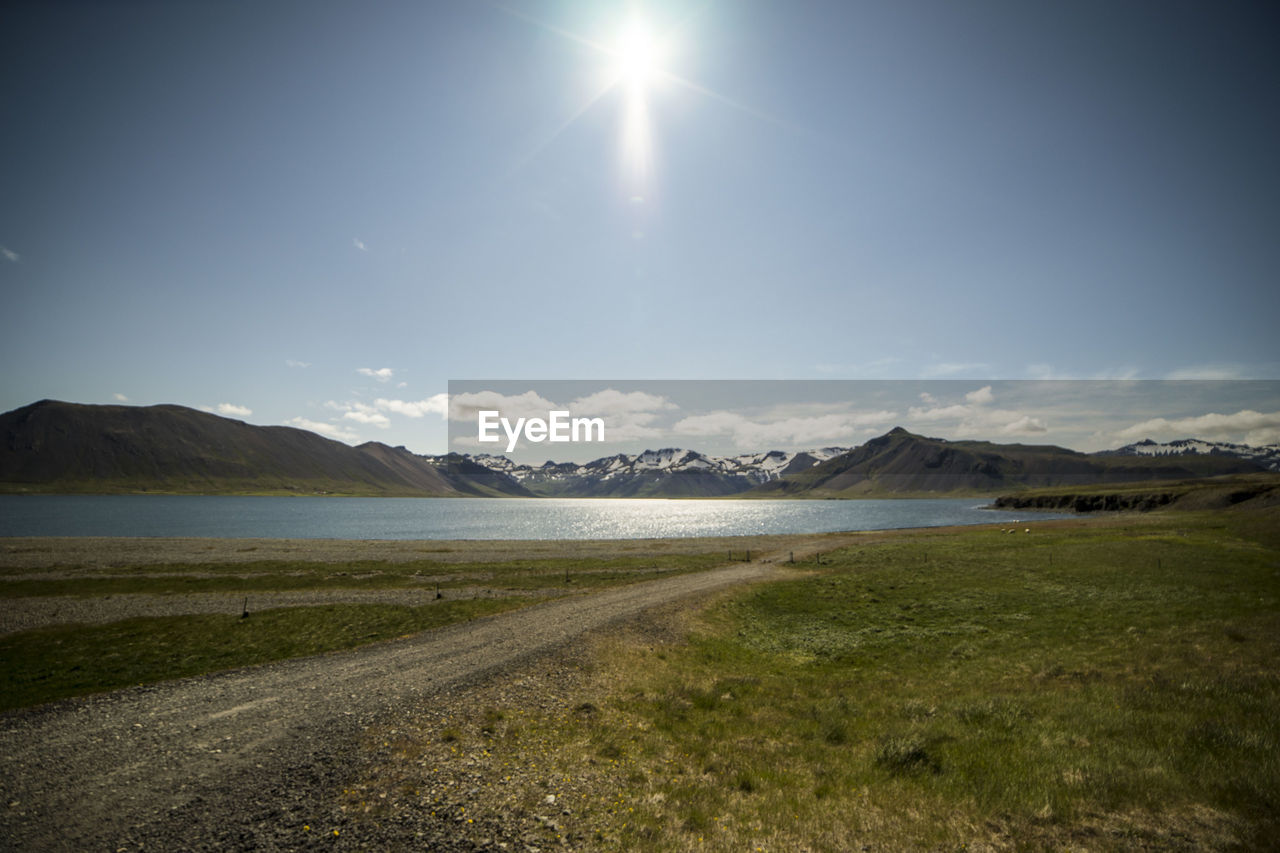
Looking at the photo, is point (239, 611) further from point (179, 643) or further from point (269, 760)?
point (269, 760)

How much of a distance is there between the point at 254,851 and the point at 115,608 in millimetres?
41129

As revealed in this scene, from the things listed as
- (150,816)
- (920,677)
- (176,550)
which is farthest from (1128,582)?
(176,550)

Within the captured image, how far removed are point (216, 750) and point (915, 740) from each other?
1993 cm

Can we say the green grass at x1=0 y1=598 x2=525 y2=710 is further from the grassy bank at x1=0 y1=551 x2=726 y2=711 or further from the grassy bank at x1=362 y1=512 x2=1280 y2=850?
the grassy bank at x1=362 y1=512 x2=1280 y2=850

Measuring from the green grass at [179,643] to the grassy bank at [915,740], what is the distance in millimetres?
15709

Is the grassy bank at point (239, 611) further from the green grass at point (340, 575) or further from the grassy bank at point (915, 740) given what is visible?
the grassy bank at point (915, 740)

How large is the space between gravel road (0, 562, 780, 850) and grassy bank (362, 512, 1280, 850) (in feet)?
7.01

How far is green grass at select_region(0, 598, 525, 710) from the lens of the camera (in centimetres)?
2139

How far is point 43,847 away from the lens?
397 inches

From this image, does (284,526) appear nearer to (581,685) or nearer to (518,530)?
(518,530)

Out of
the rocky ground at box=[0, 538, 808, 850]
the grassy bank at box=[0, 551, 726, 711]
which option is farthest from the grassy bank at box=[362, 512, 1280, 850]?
the grassy bank at box=[0, 551, 726, 711]

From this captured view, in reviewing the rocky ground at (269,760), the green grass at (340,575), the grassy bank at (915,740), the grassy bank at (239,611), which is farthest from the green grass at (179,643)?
the grassy bank at (915,740)

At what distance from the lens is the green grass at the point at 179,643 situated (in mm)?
21391

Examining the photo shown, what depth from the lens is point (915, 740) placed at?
13898mm
